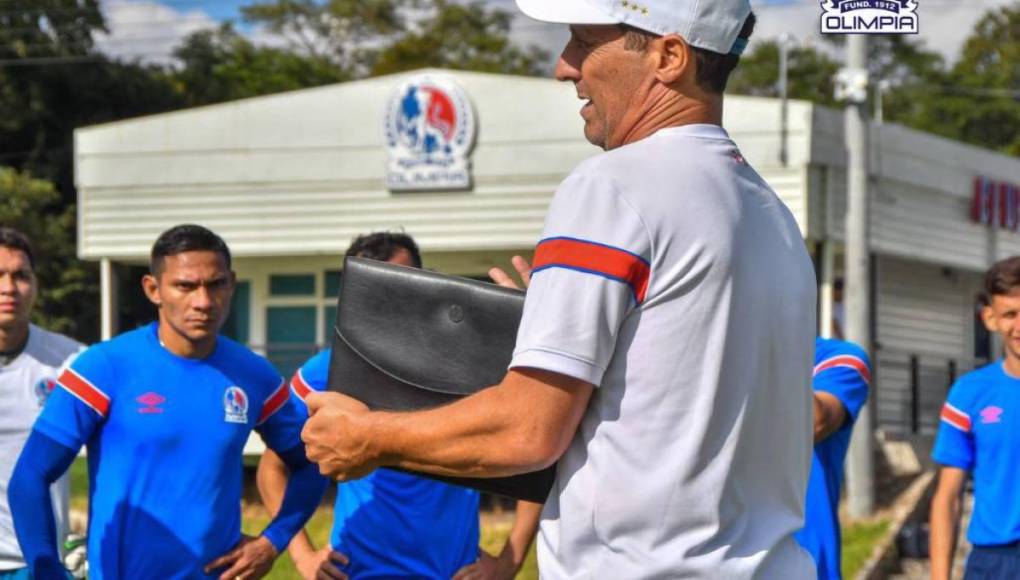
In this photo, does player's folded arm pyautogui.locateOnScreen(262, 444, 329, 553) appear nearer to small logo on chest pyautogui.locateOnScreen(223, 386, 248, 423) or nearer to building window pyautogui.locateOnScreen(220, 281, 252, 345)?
small logo on chest pyautogui.locateOnScreen(223, 386, 248, 423)

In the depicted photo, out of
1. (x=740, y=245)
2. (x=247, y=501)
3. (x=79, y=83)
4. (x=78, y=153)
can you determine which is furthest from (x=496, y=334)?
(x=79, y=83)

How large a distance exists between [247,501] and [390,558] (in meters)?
15.1

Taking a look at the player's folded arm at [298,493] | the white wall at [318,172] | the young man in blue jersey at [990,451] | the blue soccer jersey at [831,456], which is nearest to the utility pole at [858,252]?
the white wall at [318,172]

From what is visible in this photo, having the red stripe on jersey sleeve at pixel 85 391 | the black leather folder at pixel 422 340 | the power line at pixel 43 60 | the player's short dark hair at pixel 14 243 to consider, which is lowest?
the red stripe on jersey sleeve at pixel 85 391

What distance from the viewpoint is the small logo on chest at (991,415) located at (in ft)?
21.9

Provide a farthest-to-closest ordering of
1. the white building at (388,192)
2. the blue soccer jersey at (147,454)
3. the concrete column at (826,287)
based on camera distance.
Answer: the white building at (388,192) → the concrete column at (826,287) → the blue soccer jersey at (147,454)

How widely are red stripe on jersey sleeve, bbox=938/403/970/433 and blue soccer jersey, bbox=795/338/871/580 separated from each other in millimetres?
820

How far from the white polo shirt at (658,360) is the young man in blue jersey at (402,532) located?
3.58m

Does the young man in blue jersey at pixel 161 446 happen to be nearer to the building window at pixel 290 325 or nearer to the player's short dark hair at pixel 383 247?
the player's short dark hair at pixel 383 247

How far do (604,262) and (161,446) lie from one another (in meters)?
3.30

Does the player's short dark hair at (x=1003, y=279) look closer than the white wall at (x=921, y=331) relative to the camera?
Yes

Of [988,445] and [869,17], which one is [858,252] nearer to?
[988,445]

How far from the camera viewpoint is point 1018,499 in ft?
21.4

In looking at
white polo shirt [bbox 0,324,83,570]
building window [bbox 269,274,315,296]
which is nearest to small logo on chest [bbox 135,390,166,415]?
white polo shirt [bbox 0,324,83,570]
